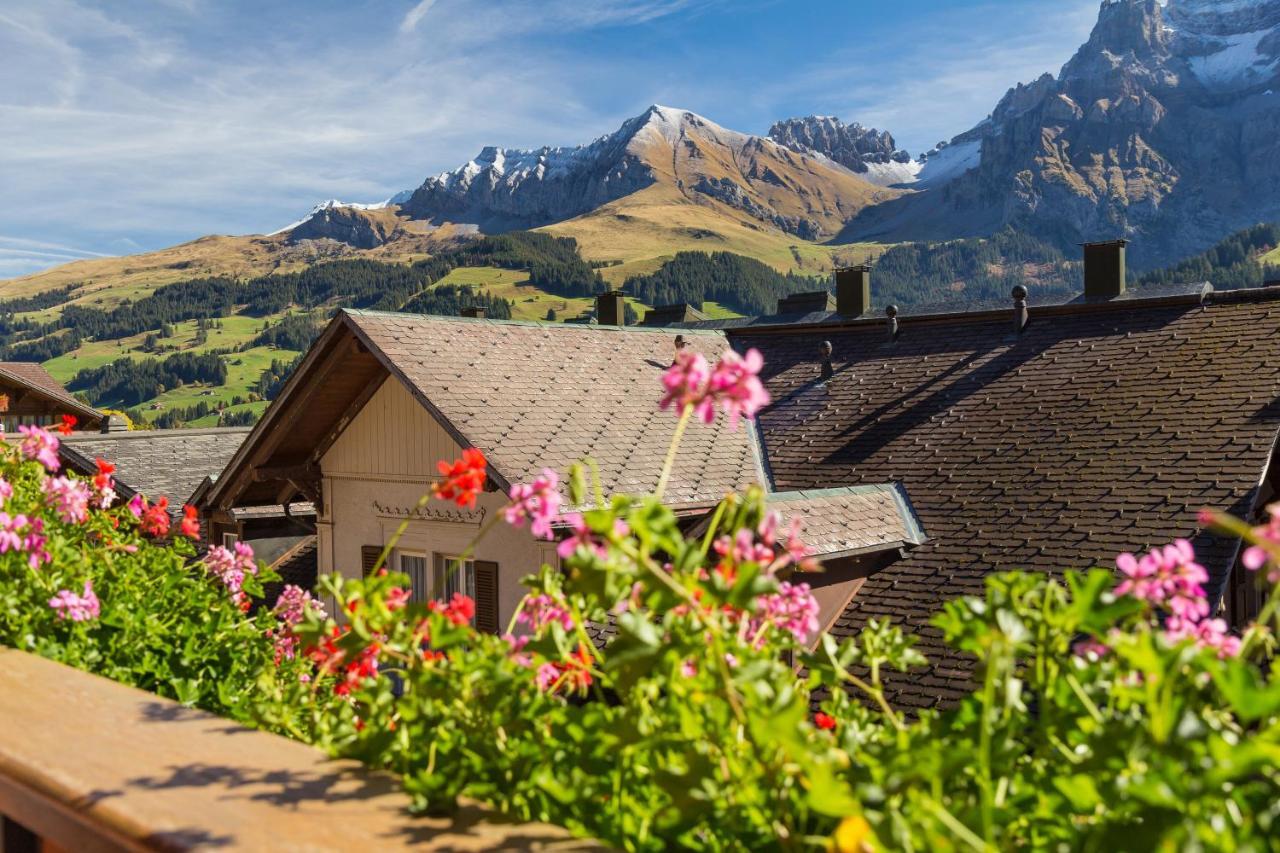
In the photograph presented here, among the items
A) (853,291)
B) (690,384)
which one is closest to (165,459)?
(853,291)

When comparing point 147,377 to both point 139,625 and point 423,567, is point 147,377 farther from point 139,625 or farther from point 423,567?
point 139,625

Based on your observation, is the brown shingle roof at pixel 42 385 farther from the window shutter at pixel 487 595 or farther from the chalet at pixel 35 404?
the window shutter at pixel 487 595

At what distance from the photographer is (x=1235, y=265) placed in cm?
15238

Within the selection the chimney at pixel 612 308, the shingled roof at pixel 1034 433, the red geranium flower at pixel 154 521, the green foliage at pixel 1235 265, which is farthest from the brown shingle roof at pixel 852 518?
the green foliage at pixel 1235 265

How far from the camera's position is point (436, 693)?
1955mm

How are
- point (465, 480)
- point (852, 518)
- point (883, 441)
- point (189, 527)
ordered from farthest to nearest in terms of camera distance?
point (883, 441) < point (852, 518) < point (189, 527) < point (465, 480)

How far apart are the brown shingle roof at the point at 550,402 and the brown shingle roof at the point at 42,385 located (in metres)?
48.2

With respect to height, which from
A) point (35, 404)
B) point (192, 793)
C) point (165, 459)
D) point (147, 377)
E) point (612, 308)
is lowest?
point (165, 459)

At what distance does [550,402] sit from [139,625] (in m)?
10.7

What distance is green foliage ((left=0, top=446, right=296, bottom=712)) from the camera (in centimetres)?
317

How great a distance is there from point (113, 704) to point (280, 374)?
17499 centimetres

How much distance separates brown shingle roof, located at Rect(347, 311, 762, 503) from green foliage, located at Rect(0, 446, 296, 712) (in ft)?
26.4

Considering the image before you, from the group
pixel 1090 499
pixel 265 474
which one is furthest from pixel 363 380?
pixel 1090 499

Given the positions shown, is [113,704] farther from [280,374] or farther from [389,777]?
[280,374]
